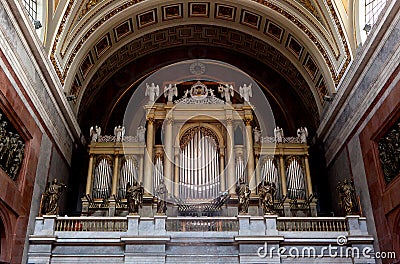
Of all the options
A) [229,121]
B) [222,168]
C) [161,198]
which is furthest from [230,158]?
[161,198]

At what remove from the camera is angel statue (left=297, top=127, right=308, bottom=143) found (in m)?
15.2

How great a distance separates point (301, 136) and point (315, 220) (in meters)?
4.30

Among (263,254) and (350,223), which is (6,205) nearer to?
(263,254)

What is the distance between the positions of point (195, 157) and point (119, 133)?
263cm

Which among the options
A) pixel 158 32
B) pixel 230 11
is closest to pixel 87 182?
pixel 158 32

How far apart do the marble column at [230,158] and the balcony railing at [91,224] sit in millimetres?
3665

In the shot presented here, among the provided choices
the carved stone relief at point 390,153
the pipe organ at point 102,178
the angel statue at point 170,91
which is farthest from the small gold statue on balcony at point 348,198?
the pipe organ at point 102,178

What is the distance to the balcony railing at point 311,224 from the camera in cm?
1145

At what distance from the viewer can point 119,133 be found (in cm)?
1513

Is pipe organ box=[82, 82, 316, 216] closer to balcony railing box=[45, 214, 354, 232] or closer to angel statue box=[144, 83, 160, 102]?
angel statue box=[144, 83, 160, 102]

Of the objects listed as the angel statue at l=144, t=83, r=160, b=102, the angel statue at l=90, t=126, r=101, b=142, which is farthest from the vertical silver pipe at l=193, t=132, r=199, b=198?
the angel statue at l=90, t=126, r=101, b=142

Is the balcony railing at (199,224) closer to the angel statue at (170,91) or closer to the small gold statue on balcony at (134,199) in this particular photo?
the small gold statue on balcony at (134,199)

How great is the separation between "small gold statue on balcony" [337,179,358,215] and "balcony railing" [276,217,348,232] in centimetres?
38

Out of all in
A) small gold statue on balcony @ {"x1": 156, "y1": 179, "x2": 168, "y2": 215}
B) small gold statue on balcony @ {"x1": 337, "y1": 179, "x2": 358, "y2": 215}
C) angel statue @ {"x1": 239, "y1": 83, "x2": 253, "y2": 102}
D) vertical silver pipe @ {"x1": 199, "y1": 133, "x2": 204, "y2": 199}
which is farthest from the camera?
angel statue @ {"x1": 239, "y1": 83, "x2": 253, "y2": 102}
